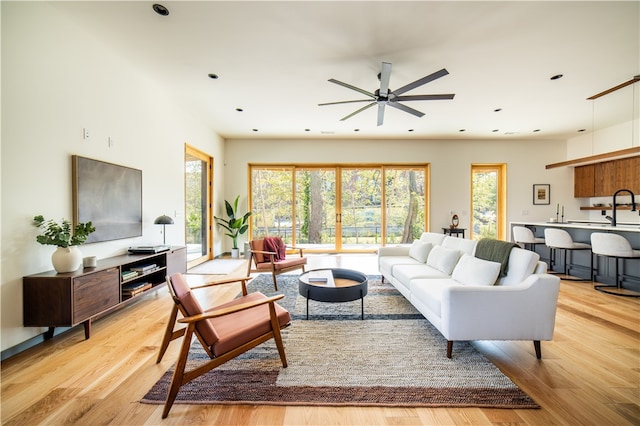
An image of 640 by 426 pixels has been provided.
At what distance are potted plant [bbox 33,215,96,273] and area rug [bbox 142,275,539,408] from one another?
1378mm

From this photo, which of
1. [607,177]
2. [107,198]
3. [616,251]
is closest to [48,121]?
[107,198]

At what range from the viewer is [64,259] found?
7.25 ft

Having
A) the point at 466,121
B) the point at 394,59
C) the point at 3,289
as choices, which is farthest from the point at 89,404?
the point at 466,121

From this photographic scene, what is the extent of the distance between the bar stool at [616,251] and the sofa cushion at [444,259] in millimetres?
2485

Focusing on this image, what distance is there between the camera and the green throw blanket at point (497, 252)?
2.35 m

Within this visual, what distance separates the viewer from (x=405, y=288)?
2.95 meters

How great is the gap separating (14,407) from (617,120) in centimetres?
944

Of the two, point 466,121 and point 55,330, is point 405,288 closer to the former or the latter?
point 55,330

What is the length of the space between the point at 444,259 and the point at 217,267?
13.8 ft

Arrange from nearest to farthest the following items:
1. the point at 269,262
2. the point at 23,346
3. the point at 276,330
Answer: the point at 276,330 → the point at 23,346 → the point at 269,262

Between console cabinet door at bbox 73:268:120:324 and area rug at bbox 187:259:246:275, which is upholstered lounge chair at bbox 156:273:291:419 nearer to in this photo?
console cabinet door at bbox 73:268:120:324

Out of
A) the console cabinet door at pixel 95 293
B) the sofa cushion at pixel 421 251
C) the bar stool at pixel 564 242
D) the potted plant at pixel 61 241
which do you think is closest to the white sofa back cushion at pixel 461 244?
the sofa cushion at pixel 421 251

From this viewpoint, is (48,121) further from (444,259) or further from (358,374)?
(444,259)

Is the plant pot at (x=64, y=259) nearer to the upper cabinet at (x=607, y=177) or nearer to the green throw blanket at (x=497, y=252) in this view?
the green throw blanket at (x=497, y=252)
